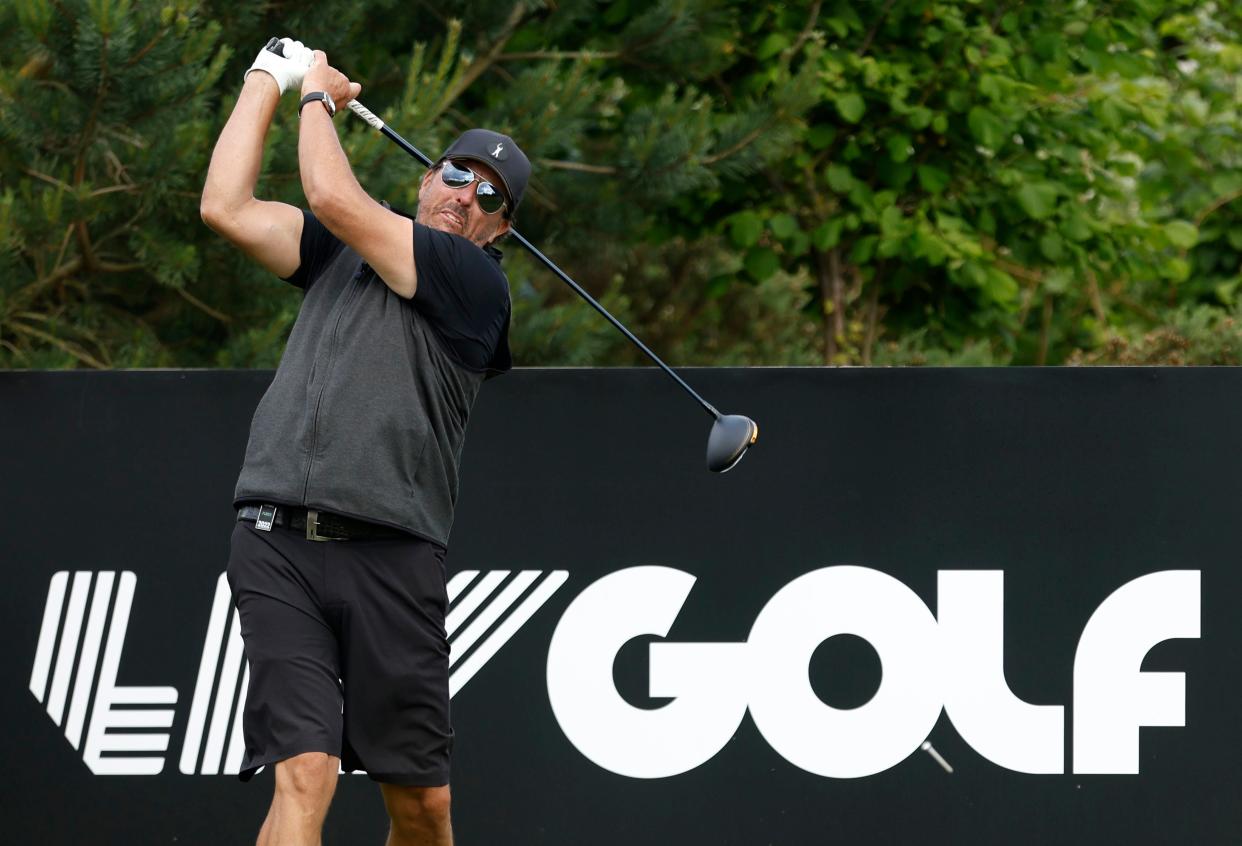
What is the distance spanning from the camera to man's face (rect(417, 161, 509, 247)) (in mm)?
3600

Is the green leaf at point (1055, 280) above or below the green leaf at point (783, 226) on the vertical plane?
below

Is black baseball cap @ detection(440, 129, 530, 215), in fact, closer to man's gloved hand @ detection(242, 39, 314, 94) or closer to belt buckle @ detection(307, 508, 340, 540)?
man's gloved hand @ detection(242, 39, 314, 94)

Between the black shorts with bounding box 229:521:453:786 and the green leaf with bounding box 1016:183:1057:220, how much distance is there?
5.48 metres

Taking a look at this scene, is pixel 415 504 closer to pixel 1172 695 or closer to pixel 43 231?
pixel 1172 695

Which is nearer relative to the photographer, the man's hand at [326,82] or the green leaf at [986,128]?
the man's hand at [326,82]

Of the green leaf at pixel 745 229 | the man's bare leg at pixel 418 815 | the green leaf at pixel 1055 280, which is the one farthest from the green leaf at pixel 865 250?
the man's bare leg at pixel 418 815

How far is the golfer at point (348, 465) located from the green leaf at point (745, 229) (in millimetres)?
4885

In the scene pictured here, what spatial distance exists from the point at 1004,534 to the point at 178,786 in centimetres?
251

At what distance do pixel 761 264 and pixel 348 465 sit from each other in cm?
551

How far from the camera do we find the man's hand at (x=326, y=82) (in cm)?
345

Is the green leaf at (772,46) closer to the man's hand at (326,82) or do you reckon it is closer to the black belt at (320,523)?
the man's hand at (326,82)

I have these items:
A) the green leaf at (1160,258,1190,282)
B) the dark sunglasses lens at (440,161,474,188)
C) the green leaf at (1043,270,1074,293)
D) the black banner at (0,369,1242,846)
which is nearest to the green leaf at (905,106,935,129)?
the green leaf at (1160,258,1190,282)

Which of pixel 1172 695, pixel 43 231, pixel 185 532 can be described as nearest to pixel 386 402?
pixel 185 532

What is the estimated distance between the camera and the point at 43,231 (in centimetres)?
612
